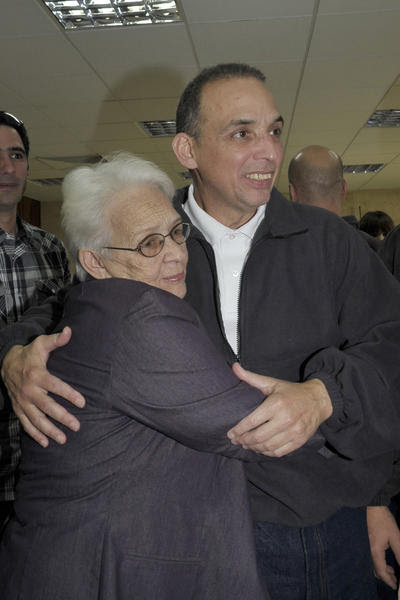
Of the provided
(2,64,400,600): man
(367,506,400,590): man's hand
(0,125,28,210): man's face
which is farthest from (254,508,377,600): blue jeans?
(0,125,28,210): man's face

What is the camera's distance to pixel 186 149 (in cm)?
176

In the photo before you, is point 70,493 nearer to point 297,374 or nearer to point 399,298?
point 297,374

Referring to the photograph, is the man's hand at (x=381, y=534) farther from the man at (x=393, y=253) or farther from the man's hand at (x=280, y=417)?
the man at (x=393, y=253)

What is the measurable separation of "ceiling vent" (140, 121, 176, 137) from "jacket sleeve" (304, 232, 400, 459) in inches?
244

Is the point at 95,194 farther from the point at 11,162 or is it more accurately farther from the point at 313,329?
the point at 11,162

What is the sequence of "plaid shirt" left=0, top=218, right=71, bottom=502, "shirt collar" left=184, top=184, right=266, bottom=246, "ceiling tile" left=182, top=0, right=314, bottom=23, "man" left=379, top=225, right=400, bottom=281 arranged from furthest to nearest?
"ceiling tile" left=182, top=0, right=314, bottom=23 → "plaid shirt" left=0, top=218, right=71, bottom=502 → "man" left=379, top=225, right=400, bottom=281 → "shirt collar" left=184, top=184, right=266, bottom=246

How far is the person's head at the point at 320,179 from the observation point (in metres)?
3.06

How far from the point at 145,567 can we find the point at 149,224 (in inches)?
30.0

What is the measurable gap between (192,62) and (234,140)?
156 inches

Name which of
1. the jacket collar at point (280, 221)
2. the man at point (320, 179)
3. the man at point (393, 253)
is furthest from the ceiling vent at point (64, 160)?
the jacket collar at point (280, 221)

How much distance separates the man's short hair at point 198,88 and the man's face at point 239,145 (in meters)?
0.02

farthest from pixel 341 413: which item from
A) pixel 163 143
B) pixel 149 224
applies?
pixel 163 143

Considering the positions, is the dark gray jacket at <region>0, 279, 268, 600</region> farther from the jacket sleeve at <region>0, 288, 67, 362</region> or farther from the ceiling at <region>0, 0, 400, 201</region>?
the ceiling at <region>0, 0, 400, 201</region>

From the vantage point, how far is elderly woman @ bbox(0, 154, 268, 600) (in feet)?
3.63
